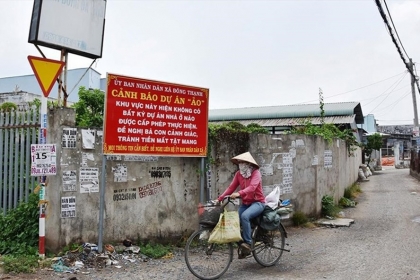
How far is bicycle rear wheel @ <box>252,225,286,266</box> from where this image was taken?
5824 millimetres

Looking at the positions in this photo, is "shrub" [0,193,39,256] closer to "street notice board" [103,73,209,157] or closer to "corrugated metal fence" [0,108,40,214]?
"corrugated metal fence" [0,108,40,214]

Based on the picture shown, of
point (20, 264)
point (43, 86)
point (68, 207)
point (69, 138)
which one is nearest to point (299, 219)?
point (68, 207)

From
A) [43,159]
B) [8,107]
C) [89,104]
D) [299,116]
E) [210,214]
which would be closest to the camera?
[210,214]

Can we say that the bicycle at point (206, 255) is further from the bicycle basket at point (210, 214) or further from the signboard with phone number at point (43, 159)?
the signboard with phone number at point (43, 159)

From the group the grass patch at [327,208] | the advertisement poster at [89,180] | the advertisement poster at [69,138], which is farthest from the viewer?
the grass patch at [327,208]

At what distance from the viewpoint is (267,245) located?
596 centimetres

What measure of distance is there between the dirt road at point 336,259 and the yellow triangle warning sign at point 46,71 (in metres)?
2.52

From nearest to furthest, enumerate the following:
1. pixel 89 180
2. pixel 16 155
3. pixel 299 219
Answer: pixel 89 180, pixel 16 155, pixel 299 219

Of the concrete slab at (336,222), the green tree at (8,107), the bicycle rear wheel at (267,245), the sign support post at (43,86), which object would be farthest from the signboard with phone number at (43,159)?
the concrete slab at (336,222)

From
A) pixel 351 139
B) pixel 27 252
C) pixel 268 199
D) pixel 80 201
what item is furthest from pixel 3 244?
pixel 351 139

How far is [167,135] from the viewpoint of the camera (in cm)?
679

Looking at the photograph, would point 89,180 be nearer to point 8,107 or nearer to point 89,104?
point 8,107

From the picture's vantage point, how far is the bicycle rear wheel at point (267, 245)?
582cm

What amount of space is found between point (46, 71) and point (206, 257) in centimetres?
338
